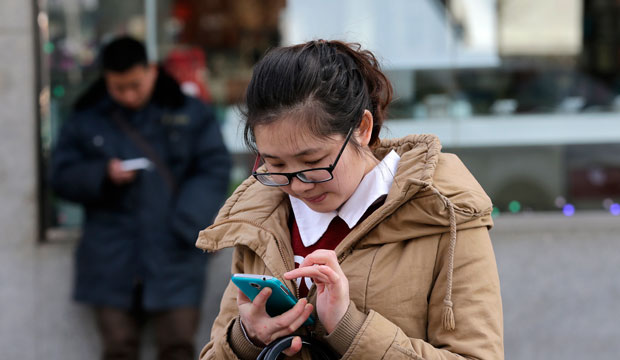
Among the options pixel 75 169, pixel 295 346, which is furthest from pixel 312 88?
pixel 75 169

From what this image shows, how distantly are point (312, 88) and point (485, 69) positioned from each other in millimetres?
3648

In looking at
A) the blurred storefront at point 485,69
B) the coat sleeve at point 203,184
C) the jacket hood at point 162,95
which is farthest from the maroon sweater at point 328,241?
the blurred storefront at point 485,69

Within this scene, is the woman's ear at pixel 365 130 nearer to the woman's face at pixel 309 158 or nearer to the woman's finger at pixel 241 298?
the woman's face at pixel 309 158

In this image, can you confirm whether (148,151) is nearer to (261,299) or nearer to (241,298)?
(241,298)

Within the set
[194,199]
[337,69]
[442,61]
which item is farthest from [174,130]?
[337,69]

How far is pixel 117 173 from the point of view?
14.1ft

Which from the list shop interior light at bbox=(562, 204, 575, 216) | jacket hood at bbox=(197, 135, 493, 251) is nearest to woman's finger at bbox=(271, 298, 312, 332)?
jacket hood at bbox=(197, 135, 493, 251)

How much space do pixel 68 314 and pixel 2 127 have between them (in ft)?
3.99

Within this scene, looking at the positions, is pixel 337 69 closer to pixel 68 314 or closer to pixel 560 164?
pixel 68 314

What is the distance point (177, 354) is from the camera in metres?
4.52

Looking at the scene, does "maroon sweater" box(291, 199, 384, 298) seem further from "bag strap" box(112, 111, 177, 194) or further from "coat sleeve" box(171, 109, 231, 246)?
"bag strap" box(112, 111, 177, 194)

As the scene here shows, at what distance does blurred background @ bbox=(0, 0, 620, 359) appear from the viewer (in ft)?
16.6

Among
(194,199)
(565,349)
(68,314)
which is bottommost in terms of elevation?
(565,349)

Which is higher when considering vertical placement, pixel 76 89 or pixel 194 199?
pixel 76 89
